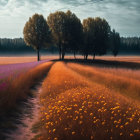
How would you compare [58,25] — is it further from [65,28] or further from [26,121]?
[26,121]

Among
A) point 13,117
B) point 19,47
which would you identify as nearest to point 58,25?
point 13,117

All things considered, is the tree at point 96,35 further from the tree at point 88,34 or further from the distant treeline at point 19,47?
the distant treeline at point 19,47

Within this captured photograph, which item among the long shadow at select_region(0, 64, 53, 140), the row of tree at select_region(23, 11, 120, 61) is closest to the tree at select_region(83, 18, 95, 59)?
the row of tree at select_region(23, 11, 120, 61)

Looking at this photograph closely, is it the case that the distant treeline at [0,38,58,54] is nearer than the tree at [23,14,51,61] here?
No

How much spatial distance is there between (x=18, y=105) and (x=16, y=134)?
8.86 ft

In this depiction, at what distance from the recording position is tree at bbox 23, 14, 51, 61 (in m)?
48.4

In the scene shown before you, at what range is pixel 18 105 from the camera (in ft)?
26.7

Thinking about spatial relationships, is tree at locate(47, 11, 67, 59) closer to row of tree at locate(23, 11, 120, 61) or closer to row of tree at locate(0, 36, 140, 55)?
row of tree at locate(23, 11, 120, 61)

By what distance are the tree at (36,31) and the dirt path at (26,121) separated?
41392 millimetres

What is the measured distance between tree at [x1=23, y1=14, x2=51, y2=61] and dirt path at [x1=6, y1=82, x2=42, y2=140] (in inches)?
1630

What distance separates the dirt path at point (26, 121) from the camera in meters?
5.40

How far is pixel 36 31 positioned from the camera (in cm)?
4869

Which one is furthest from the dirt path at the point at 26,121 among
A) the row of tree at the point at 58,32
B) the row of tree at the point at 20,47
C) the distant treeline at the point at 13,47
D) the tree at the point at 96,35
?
the row of tree at the point at 20,47

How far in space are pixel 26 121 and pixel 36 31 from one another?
4484cm
